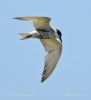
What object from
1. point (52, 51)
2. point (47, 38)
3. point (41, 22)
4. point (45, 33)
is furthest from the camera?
point (52, 51)

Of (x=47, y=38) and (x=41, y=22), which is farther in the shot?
(x=47, y=38)

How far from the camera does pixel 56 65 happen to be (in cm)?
1537

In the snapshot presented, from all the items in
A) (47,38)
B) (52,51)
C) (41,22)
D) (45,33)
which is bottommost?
(52,51)

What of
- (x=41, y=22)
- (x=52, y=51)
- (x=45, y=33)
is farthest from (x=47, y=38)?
(x=52, y=51)

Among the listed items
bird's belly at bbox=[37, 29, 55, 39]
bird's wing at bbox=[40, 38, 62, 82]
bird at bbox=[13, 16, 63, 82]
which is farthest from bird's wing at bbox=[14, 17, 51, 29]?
bird's wing at bbox=[40, 38, 62, 82]

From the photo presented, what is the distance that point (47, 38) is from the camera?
15.1 metres

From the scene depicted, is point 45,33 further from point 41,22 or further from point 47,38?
point 41,22

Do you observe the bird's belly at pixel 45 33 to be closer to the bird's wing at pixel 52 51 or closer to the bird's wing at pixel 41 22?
the bird's wing at pixel 41 22

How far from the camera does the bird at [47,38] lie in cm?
1435

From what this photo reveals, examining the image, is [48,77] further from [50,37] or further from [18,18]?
[18,18]

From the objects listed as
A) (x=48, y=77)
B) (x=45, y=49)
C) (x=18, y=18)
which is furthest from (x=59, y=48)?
(x=18, y=18)

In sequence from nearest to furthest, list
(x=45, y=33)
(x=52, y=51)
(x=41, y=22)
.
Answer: (x=41, y=22) < (x=45, y=33) < (x=52, y=51)

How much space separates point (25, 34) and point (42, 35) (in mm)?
893

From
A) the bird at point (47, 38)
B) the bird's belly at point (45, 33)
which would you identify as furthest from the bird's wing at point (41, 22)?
the bird's belly at point (45, 33)
